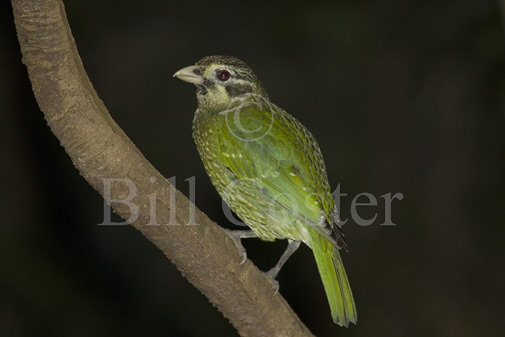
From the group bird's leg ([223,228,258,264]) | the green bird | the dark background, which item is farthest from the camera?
the dark background

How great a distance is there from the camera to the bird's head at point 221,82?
309 centimetres

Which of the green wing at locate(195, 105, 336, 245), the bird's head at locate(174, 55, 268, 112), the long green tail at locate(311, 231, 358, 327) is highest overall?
the bird's head at locate(174, 55, 268, 112)

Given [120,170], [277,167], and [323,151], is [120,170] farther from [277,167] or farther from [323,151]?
[323,151]

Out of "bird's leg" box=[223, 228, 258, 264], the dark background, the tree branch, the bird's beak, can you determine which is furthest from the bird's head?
the dark background

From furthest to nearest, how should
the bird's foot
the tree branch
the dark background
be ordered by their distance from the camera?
the dark background, the bird's foot, the tree branch

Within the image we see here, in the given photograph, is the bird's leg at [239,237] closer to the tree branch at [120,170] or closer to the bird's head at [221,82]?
the tree branch at [120,170]

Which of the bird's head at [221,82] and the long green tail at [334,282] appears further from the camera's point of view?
the bird's head at [221,82]

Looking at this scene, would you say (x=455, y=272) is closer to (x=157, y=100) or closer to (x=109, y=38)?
(x=157, y=100)

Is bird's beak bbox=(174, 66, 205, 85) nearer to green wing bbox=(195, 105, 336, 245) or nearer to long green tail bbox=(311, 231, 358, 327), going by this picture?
green wing bbox=(195, 105, 336, 245)

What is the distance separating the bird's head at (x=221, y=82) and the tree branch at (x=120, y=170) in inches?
32.0

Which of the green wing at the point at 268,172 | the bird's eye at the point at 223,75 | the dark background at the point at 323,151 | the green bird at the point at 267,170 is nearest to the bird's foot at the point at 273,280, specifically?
the green bird at the point at 267,170

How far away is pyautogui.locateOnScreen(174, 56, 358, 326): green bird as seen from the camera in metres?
2.88

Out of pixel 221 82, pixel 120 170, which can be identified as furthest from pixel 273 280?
pixel 120 170

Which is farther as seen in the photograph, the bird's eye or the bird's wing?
the bird's eye
